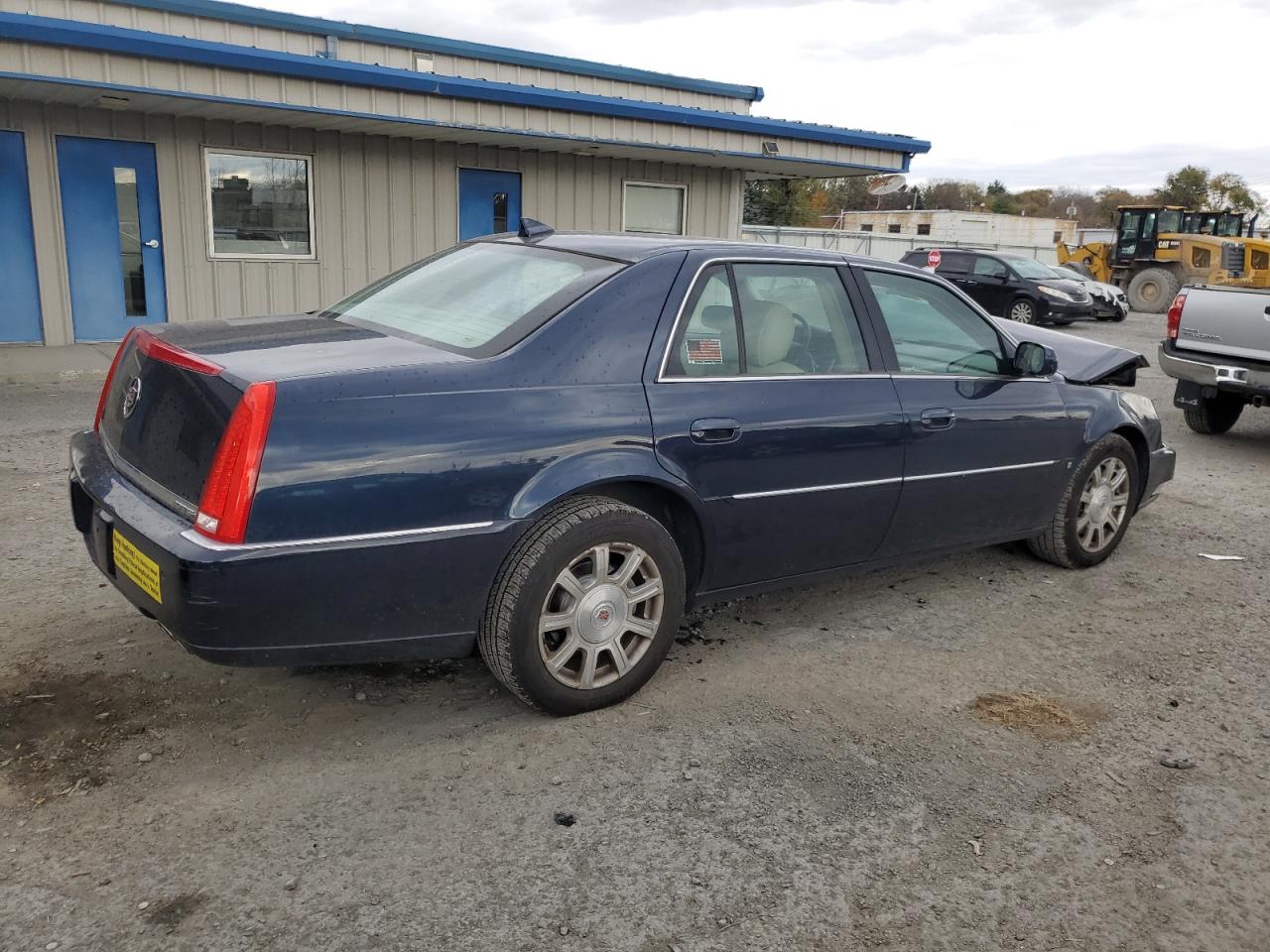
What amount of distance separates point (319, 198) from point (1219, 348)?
31.5ft

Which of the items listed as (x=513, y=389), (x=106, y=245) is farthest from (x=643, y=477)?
(x=106, y=245)

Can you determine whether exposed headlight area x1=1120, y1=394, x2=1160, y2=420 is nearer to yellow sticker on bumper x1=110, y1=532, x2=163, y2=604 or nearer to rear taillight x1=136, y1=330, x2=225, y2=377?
rear taillight x1=136, y1=330, x2=225, y2=377

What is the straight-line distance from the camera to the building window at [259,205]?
11633 mm

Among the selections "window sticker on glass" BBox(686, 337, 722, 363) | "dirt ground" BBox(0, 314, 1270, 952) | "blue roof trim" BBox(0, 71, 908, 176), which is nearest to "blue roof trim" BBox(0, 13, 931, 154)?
"blue roof trim" BBox(0, 71, 908, 176)

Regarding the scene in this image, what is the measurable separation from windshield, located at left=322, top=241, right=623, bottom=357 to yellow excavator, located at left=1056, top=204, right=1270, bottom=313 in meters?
23.3

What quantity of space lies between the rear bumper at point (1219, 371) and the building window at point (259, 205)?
9320mm

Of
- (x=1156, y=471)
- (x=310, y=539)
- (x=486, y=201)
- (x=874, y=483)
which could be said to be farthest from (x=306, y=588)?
(x=486, y=201)

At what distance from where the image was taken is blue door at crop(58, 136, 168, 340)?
35.6ft

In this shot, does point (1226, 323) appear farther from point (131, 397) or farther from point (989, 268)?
point (989, 268)

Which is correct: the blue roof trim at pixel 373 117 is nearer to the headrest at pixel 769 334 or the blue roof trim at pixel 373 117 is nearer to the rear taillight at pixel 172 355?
the rear taillight at pixel 172 355

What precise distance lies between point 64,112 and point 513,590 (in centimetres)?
1007

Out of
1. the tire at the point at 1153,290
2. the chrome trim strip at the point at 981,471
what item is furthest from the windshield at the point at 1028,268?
the chrome trim strip at the point at 981,471

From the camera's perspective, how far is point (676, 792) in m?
3.11

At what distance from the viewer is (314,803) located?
117 inches
